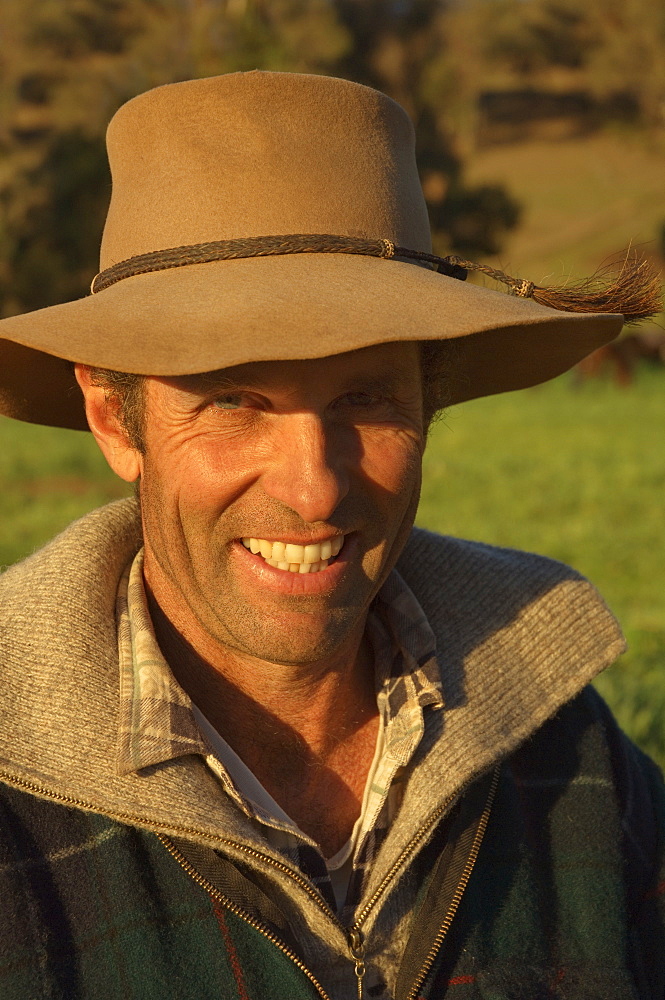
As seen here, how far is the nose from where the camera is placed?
6.95ft

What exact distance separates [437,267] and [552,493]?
30.1 feet

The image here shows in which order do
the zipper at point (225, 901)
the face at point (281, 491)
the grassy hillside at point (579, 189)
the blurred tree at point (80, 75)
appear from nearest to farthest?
1. the zipper at point (225, 901)
2. the face at point (281, 491)
3. the blurred tree at point (80, 75)
4. the grassy hillside at point (579, 189)

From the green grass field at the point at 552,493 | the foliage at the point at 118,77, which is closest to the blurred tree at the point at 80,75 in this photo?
the foliage at the point at 118,77

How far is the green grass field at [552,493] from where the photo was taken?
6598mm

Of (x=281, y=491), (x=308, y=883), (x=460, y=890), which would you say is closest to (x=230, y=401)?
(x=281, y=491)

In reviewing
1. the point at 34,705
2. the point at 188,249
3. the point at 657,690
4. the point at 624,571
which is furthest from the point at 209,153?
the point at 624,571

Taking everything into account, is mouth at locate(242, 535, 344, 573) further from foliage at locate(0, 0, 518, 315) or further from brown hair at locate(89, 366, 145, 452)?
foliage at locate(0, 0, 518, 315)

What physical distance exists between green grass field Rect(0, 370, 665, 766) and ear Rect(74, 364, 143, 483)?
2630mm

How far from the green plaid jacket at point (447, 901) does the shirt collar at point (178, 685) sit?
0.16m

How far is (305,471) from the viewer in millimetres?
2127

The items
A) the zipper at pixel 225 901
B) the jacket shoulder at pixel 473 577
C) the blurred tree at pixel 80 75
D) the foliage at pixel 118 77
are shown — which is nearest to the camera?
the zipper at pixel 225 901

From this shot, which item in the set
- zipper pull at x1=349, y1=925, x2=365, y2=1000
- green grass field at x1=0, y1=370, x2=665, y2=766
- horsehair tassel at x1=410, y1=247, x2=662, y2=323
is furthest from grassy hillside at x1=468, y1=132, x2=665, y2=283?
zipper pull at x1=349, y1=925, x2=365, y2=1000

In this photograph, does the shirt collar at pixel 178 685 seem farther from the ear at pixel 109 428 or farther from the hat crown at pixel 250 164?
the hat crown at pixel 250 164

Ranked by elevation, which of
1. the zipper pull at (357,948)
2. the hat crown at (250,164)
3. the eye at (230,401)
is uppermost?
the hat crown at (250,164)
